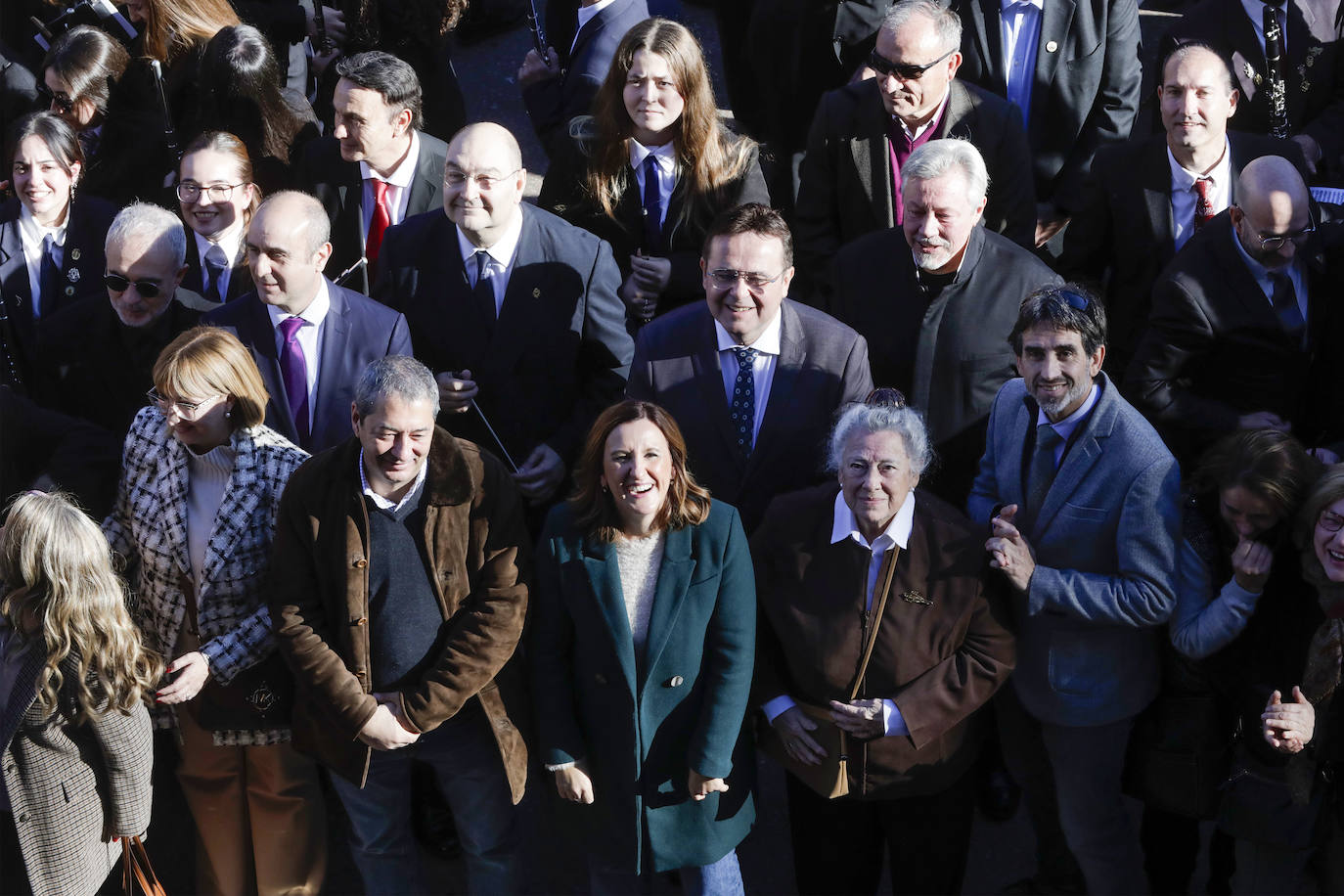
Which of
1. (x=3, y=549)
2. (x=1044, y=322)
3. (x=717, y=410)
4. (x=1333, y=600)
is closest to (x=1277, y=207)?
(x=1044, y=322)

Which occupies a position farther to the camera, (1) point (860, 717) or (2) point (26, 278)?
(2) point (26, 278)

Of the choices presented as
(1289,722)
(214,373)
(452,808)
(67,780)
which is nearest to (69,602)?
(67,780)

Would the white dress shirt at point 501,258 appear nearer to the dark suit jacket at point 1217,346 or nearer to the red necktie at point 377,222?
the red necktie at point 377,222

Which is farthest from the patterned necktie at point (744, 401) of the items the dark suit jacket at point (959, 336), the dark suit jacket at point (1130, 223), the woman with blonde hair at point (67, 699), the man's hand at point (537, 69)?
the man's hand at point (537, 69)

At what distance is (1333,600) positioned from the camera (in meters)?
3.98

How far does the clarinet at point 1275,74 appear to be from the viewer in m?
6.01

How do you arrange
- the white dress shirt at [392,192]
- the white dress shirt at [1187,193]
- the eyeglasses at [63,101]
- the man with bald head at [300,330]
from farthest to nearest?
the eyeglasses at [63,101] → the white dress shirt at [392,192] → the white dress shirt at [1187,193] → the man with bald head at [300,330]

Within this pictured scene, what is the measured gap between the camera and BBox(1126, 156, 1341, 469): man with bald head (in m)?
4.71

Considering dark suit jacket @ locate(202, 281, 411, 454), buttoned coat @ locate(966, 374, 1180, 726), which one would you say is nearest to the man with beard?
buttoned coat @ locate(966, 374, 1180, 726)

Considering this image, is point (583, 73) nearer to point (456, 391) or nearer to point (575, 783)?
point (456, 391)

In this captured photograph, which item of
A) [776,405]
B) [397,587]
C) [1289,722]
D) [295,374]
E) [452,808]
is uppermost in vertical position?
[295,374]

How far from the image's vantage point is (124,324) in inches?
206

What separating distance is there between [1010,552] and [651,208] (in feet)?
6.82

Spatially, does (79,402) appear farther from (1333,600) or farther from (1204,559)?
(1333,600)
